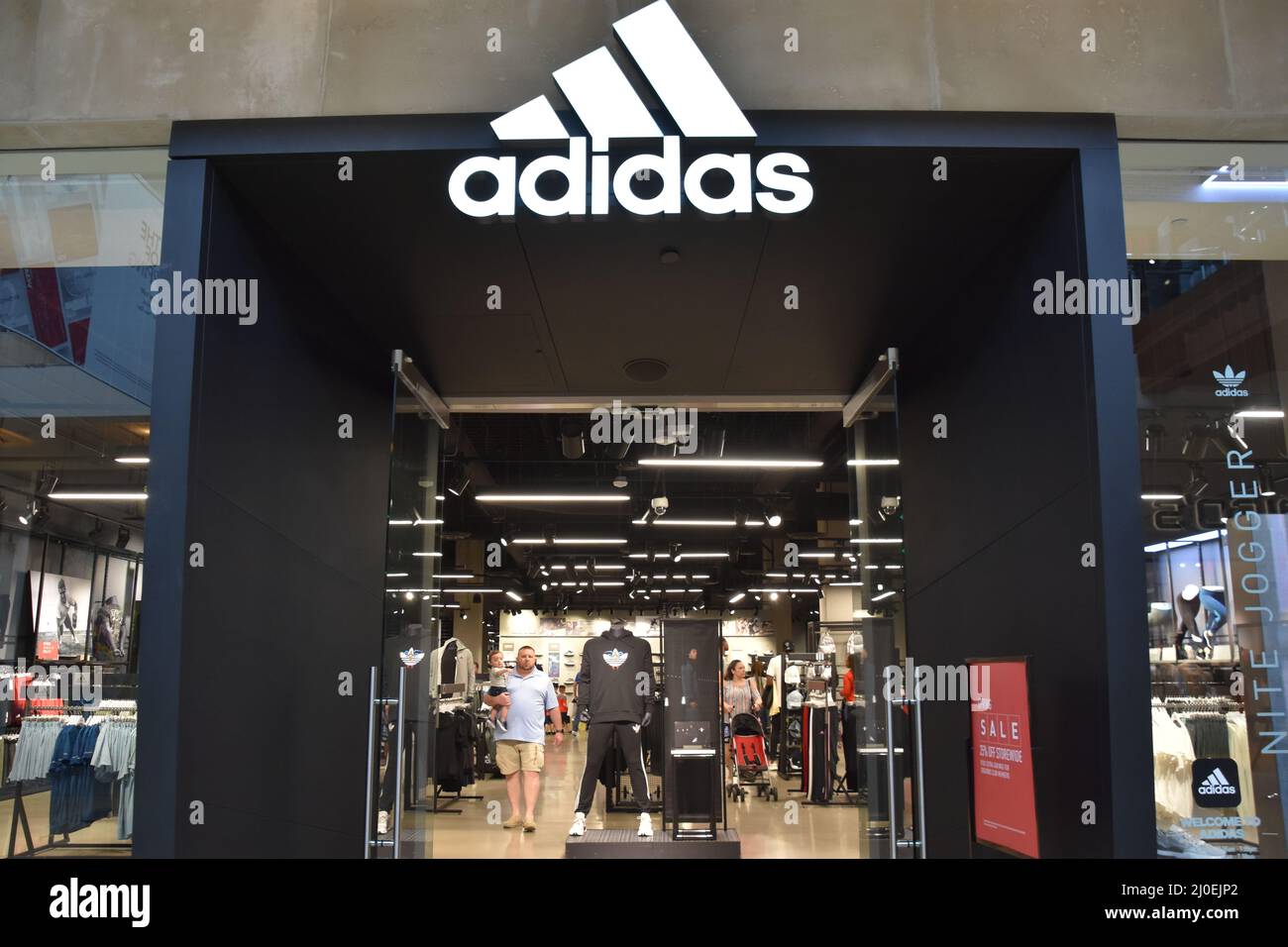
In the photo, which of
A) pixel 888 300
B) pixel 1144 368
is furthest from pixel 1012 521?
pixel 888 300

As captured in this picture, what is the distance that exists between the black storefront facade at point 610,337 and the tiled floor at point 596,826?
175cm

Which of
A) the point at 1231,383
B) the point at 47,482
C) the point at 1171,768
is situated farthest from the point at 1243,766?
the point at 47,482

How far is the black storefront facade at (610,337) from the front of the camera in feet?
11.6

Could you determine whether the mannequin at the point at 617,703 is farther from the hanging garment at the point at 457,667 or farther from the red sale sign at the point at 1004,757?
the red sale sign at the point at 1004,757

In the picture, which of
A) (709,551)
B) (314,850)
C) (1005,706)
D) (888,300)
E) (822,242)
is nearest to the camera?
(1005,706)

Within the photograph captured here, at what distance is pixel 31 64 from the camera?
12.7 ft

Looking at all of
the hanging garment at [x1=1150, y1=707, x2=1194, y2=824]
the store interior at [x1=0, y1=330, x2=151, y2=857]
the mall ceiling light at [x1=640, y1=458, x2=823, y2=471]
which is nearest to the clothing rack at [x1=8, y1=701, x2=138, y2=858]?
the store interior at [x1=0, y1=330, x2=151, y2=857]

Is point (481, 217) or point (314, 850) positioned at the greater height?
point (481, 217)

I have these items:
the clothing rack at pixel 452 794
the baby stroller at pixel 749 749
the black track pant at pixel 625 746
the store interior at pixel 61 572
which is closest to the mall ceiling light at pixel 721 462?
the black track pant at pixel 625 746

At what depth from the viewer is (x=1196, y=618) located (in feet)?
13.0

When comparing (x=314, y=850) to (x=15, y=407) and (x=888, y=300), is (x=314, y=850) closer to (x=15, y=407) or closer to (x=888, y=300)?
(x=15, y=407)

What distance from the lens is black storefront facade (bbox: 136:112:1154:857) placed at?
3.54 metres

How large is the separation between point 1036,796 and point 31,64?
15.6ft

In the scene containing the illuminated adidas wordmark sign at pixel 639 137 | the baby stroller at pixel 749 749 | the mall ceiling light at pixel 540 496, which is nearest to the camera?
the illuminated adidas wordmark sign at pixel 639 137
